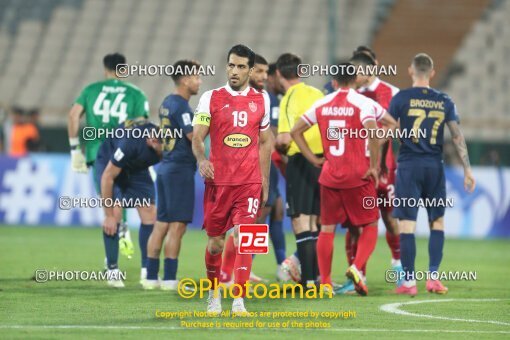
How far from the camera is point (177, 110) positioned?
11.3 metres

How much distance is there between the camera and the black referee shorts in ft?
37.8

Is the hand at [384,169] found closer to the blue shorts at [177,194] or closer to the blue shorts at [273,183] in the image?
the blue shorts at [273,183]

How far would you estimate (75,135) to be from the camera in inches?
519

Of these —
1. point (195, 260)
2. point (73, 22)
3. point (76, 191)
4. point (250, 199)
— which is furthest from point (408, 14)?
point (250, 199)

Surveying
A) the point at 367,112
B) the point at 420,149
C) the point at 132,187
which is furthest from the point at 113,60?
the point at 420,149

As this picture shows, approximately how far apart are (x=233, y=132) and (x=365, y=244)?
97.8 inches

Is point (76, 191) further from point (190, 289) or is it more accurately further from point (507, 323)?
point (507, 323)

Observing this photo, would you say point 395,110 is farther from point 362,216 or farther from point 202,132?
point 202,132

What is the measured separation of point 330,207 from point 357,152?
2.05 ft

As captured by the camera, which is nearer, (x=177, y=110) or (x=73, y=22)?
(x=177, y=110)

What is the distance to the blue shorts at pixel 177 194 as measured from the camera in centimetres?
1134

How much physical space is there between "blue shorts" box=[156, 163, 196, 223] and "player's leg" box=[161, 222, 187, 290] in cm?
9

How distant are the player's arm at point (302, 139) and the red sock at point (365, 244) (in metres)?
0.86

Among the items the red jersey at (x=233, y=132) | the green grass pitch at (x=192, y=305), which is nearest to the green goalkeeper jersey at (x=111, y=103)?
the green grass pitch at (x=192, y=305)
